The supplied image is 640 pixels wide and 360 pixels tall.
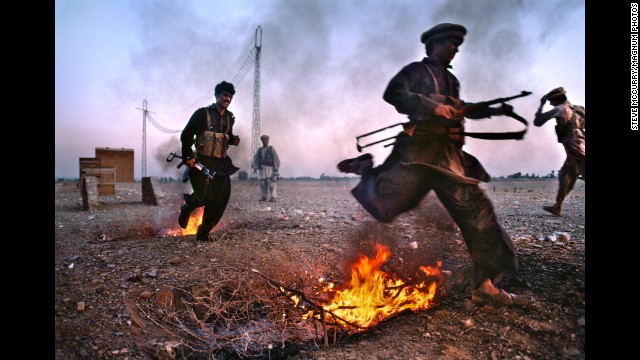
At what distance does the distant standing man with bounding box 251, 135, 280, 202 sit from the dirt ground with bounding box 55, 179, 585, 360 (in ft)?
17.1

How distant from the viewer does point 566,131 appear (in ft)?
20.0

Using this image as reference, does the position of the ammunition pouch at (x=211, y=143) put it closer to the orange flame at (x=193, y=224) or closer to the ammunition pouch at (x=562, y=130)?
the orange flame at (x=193, y=224)

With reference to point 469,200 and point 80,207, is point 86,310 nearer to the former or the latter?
point 469,200

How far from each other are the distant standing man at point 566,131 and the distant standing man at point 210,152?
15.7 ft

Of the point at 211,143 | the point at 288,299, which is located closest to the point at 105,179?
the point at 211,143

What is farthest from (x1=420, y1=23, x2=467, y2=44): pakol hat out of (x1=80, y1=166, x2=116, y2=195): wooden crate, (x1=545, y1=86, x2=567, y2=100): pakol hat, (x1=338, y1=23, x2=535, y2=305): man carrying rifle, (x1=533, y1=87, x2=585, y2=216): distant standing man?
(x1=80, y1=166, x2=116, y2=195): wooden crate

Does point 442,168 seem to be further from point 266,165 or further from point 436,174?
point 266,165

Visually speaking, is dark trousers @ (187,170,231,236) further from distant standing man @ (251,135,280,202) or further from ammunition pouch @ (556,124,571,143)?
ammunition pouch @ (556,124,571,143)

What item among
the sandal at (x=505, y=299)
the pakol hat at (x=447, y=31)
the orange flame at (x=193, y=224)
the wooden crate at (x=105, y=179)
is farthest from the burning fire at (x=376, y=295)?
the wooden crate at (x=105, y=179)

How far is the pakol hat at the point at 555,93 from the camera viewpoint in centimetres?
578

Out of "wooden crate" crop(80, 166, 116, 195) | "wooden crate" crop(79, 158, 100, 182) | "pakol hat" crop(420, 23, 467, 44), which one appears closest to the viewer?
"pakol hat" crop(420, 23, 467, 44)

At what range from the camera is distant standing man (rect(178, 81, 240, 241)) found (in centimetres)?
Result: 477
